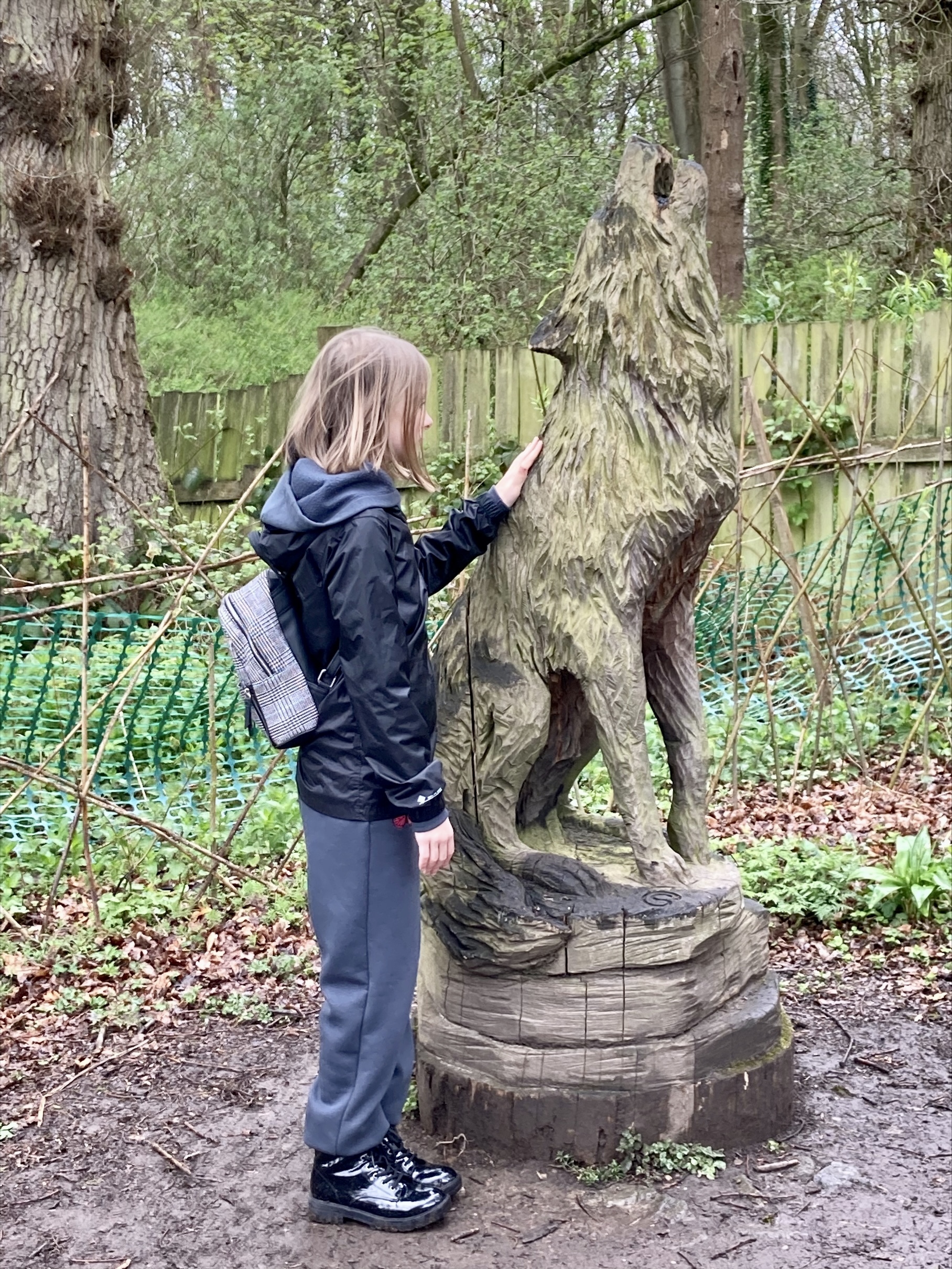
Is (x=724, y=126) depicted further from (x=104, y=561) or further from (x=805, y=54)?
(x=104, y=561)

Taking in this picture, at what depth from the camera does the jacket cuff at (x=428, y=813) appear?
8.59 ft

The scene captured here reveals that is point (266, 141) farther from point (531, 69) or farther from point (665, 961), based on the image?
point (665, 961)

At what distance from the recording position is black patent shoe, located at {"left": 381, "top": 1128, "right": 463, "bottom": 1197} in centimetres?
293

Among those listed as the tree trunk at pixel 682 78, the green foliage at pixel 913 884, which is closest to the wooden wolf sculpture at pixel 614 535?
the green foliage at pixel 913 884

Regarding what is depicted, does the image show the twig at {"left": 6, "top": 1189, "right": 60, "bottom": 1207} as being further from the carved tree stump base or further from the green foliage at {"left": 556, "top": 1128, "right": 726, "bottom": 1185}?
the green foliage at {"left": 556, "top": 1128, "right": 726, "bottom": 1185}

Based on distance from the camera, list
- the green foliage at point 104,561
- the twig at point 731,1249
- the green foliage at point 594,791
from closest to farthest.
A: 1. the twig at point 731,1249
2. the green foliage at point 594,791
3. the green foliage at point 104,561

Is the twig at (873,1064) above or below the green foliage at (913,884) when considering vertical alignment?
below

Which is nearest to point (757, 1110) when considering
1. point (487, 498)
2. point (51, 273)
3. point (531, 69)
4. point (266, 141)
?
point (487, 498)

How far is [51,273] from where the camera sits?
312 inches

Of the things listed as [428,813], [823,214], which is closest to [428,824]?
[428,813]

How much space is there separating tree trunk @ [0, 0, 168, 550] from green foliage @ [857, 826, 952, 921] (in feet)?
17.6

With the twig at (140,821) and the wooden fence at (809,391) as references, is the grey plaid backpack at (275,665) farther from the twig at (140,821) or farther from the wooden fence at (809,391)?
the wooden fence at (809,391)

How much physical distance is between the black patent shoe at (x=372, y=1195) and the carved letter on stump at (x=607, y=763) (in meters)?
0.30

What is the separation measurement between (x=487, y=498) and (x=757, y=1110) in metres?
1.78
